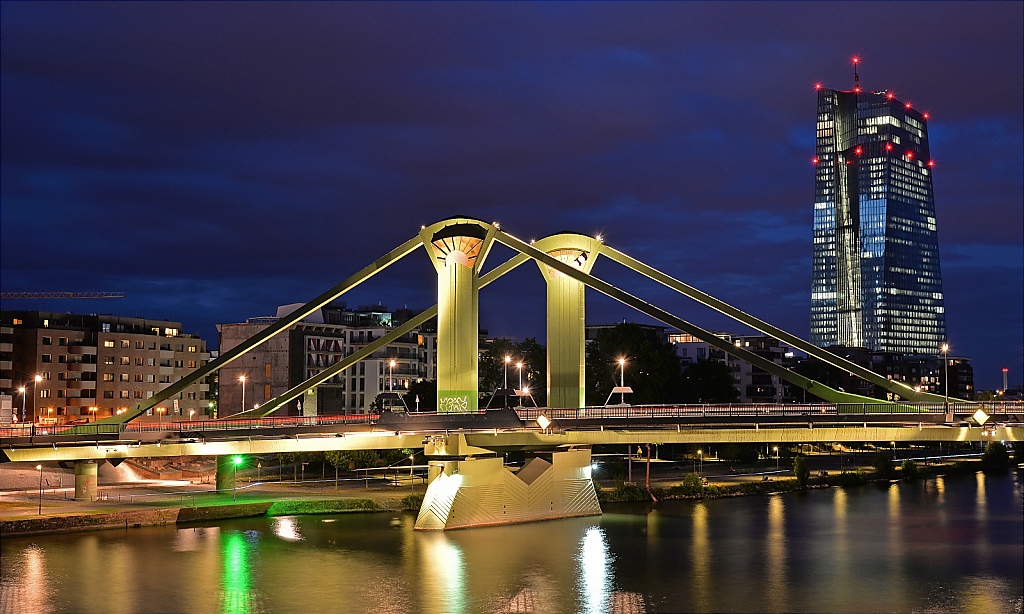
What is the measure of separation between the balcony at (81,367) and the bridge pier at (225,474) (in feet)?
175

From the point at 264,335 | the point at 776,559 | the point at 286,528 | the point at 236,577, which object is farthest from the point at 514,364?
the point at 236,577

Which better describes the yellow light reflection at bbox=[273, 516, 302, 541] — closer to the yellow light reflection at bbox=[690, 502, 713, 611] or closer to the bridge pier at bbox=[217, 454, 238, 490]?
the bridge pier at bbox=[217, 454, 238, 490]

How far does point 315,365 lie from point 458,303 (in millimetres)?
67712

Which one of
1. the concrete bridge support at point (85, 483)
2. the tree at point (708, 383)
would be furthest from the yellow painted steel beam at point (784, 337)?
the tree at point (708, 383)

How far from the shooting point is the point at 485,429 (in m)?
65.3

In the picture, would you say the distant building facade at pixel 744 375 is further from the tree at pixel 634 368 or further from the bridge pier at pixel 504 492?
the bridge pier at pixel 504 492

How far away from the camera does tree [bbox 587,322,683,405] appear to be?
114 m

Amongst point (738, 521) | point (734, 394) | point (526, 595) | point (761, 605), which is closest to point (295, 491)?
point (738, 521)

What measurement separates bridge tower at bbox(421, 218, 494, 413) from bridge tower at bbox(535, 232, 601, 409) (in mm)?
10267

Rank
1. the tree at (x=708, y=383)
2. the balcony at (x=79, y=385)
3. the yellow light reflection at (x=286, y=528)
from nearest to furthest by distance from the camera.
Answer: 1. the yellow light reflection at (x=286, y=528)
2. the balcony at (x=79, y=385)
3. the tree at (x=708, y=383)

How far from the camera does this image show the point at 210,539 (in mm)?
62531

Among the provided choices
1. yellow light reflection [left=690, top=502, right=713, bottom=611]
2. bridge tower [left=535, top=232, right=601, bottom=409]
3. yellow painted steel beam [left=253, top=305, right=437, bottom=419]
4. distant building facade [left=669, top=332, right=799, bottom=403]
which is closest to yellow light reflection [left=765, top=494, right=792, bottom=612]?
yellow light reflection [left=690, top=502, right=713, bottom=611]

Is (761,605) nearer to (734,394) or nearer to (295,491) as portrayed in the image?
(295,491)

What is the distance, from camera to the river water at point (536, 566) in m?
46.6
